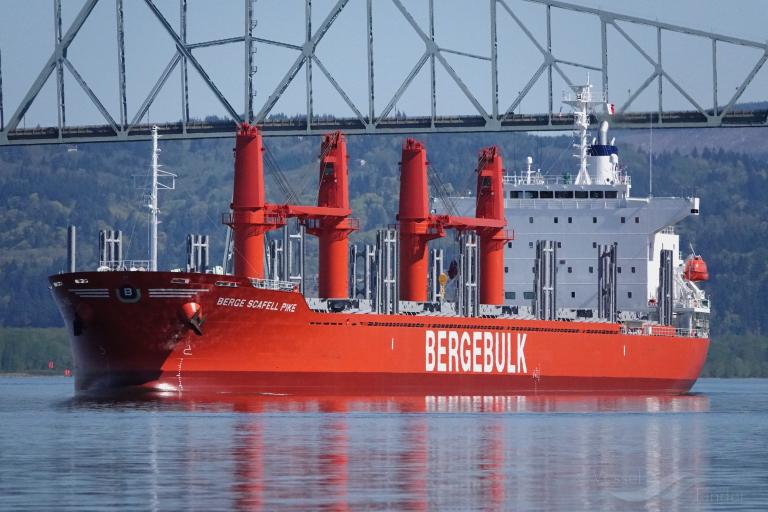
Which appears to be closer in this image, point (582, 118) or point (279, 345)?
point (279, 345)

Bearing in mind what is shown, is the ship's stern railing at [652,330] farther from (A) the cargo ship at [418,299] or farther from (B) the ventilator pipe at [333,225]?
(B) the ventilator pipe at [333,225]

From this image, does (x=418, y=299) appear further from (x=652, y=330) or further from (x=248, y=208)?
(x=652, y=330)

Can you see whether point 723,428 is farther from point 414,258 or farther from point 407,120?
point 407,120

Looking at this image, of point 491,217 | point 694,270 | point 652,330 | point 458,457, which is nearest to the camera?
point 458,457

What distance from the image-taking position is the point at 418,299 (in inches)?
2282

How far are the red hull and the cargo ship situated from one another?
51mm

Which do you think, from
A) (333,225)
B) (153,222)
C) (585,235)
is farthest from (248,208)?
(585,235)

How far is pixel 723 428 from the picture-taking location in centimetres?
4059

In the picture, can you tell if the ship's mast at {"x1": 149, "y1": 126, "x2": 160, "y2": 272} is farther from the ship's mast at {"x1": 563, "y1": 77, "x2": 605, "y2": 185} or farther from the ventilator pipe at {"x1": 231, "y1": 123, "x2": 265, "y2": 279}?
the ship's mast at {"x1": 563, "y1": 77, "x2": 605, "y2": 185}

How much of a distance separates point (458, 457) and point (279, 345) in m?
20.0

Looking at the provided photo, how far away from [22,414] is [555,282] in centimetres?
2333

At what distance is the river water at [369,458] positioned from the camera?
79.0 ft

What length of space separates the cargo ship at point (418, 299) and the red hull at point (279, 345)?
5cm

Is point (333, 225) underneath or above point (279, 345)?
above
